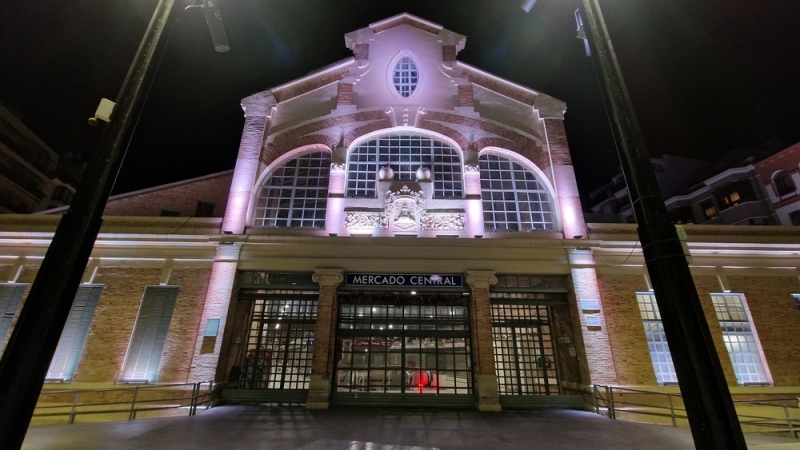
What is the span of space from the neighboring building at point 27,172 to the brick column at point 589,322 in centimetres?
3866

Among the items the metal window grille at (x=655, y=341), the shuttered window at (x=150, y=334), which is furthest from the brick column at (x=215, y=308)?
the metal window grille at (x=655, y=341)

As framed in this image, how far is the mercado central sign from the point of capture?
11.7 m

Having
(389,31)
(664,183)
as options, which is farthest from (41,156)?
(664,183)

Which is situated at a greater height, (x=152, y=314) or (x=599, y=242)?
(x=599, y=242)

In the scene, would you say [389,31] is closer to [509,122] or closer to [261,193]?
[509,122]

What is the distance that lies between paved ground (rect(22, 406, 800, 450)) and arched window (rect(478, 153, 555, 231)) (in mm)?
6284

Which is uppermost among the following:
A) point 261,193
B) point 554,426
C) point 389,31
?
point 389,31

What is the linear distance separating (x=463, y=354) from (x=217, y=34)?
1038 cm

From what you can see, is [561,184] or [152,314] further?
[561,184]

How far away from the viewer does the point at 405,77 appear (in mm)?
15367

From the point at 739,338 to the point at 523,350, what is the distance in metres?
6.70

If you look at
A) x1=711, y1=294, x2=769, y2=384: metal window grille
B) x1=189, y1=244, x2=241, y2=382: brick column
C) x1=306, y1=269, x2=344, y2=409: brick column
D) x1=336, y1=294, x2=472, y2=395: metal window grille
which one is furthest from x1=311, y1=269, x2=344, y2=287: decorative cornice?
x1=711, y1=294, x2=769, y2=384: metal window grille

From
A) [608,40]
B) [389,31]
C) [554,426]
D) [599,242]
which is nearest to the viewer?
[608,40]

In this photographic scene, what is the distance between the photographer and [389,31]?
1606 cm
